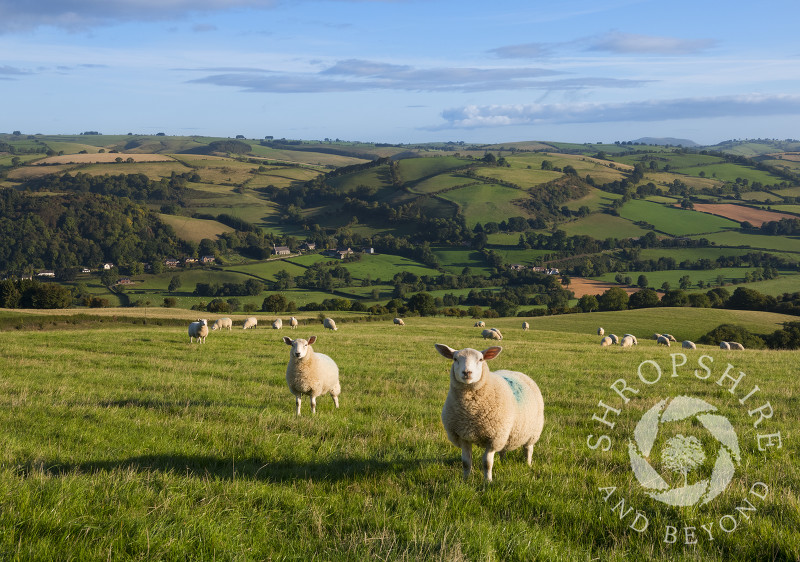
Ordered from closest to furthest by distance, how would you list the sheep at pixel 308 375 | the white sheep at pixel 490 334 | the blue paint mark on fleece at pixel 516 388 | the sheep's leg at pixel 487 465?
the sheep's leg at pixel 487 465, the blue paint mark on fleece at pixel 516 388, the sheep at pixel 308 375, the white sheep at pixel 490 334

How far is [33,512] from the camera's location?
412cm

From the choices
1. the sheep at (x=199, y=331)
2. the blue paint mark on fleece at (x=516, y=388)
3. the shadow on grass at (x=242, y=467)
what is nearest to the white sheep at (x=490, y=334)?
the sheep at (x=199, y=331)

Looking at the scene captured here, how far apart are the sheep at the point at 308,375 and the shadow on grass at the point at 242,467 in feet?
13.6

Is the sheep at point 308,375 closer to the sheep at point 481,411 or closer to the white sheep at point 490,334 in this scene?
the sheep at point 481,411

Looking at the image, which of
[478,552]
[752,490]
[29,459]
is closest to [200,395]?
[29,459]

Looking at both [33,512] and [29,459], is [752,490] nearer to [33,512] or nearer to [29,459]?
[33,512]

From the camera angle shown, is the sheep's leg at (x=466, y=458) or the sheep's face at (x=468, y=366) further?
the sheep's leg at (x=466, y=458)

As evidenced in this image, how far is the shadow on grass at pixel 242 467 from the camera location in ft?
19.2

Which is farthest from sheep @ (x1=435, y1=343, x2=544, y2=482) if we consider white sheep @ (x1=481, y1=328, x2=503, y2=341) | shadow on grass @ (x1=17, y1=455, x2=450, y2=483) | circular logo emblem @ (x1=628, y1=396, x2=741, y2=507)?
white sheep @ (x1=481, y1=328, x2=503, y2=341)

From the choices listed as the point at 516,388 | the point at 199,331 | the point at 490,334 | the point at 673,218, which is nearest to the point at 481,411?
the point at 516,388

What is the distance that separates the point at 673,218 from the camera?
14462 centimetres

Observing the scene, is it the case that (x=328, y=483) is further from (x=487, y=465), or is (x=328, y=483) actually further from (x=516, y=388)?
(x=516, y=388)

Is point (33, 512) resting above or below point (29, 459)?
above

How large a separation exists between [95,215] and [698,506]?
179 meters
